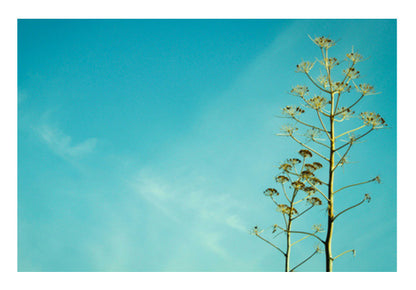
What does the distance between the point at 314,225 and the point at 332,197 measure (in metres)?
2.07

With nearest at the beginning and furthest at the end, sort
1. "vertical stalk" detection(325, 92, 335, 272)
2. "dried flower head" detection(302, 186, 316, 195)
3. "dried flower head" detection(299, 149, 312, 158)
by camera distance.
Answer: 1. "vertical stalk" detection(325, 92, 335, 272)
2. "dried flower head" detection(302, 186, 316, 195)
3. "dried flower head" detection(299, 149, 312, 158)

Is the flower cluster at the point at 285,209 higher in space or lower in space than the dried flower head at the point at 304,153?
lower

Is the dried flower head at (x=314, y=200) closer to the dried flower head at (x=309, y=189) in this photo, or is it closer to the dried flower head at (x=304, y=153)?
the dried flower head at (x=309, y=189)

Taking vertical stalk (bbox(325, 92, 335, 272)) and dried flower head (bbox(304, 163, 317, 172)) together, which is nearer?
vertical stalk (bbox(325, 92, 335, 272))

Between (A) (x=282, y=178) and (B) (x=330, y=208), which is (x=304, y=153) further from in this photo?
(B) (x=330, y=208)

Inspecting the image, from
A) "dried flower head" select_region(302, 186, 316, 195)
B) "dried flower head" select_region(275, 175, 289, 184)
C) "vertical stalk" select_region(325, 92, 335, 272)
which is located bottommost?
"vertical stalk" select_region(325, 92, 335, 272)

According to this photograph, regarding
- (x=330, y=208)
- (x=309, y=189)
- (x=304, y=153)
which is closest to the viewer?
(x=330, y=208)

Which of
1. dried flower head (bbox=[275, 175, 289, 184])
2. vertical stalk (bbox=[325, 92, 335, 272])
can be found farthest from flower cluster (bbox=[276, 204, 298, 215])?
vertical stalk (bbox=[325, 92, 335, 272])

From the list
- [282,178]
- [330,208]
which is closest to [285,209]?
[282,178]

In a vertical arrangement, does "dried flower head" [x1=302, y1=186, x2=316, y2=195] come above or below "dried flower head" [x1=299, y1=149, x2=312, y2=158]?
below

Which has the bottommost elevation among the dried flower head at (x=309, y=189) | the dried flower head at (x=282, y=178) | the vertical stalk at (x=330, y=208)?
the vertical stalk at (x=330, y=208)

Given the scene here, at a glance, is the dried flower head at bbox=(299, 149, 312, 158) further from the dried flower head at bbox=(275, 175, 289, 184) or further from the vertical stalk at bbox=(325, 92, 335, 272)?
the vertical stalk at bbox=(325, 92, 335, 272)

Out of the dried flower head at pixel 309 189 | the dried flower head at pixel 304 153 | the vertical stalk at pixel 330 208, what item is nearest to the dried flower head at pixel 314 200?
the dried flower head at pixel 309 189
